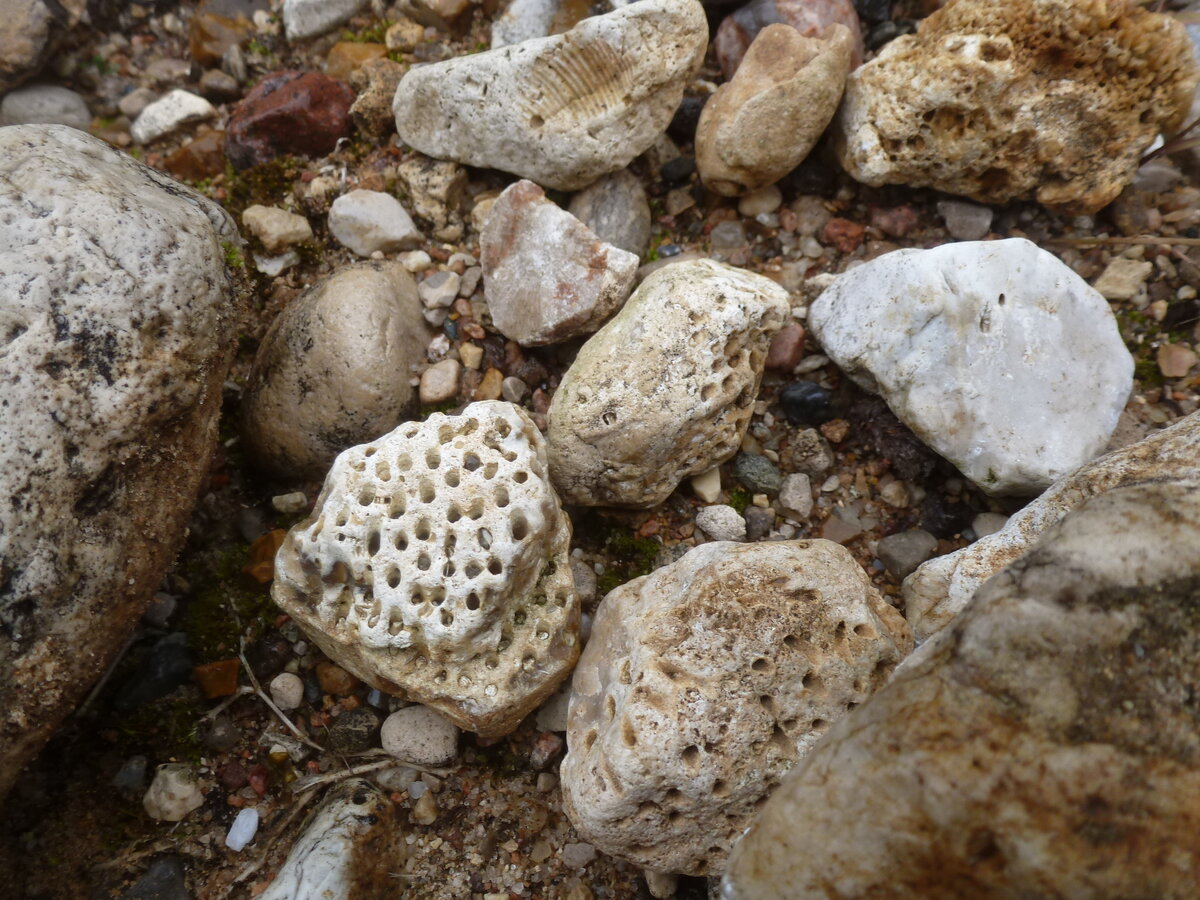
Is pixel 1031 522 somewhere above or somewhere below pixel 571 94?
below

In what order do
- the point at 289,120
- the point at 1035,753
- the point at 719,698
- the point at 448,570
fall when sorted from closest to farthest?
the point at 1035,753, the point at 719,698, the point at 448,570, the point at 289,120

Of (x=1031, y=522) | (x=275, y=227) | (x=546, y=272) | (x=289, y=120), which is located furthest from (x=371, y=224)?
(x=1031, y=522)

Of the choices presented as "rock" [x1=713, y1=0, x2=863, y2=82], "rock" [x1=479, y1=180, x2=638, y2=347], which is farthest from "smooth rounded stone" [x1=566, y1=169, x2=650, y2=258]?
"rock" [x1=713, y1=0, x2=863, y2=82]

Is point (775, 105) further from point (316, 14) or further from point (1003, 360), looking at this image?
point (316, 14)

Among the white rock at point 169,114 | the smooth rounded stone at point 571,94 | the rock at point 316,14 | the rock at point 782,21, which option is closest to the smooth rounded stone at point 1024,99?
the rock at point 782,21

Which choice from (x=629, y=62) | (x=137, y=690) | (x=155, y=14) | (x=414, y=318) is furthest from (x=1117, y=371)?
(x=155, y=14)

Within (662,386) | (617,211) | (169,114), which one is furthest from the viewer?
(169,114)
